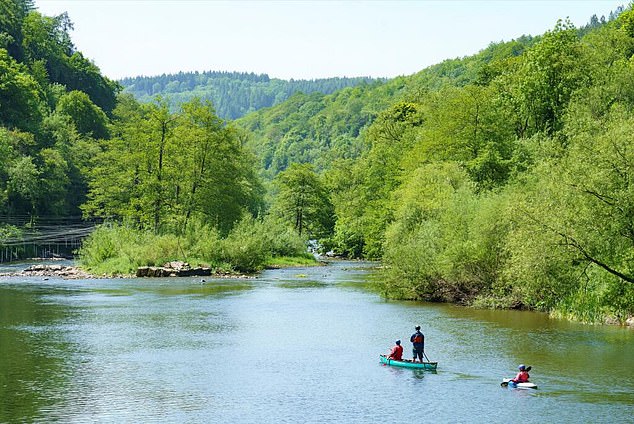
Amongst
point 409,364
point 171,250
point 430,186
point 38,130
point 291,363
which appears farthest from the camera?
point 38,130

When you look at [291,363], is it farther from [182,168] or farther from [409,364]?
[182,168]

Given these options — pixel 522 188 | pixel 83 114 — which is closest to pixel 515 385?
pixel 522 188

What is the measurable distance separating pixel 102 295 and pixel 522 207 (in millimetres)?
35187

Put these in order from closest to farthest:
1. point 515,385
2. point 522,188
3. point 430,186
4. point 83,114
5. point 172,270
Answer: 1. point 515,385
2. point 522,188
3. point 430,186
4. point 172,270
5. point 83,114

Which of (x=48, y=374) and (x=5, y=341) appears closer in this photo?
(x=48, y=374)

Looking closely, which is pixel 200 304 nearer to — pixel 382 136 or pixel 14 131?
pixel 382 136

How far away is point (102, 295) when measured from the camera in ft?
213

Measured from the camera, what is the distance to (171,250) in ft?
290

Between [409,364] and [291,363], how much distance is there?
5500 mm

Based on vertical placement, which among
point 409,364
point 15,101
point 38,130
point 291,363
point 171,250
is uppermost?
point 15,101

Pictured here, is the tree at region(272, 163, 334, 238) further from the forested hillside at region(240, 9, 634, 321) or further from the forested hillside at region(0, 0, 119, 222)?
the forested hillside at region(0, 0, 119, 222)

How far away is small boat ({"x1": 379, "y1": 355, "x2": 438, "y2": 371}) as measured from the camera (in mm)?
35500

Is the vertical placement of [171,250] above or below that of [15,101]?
below

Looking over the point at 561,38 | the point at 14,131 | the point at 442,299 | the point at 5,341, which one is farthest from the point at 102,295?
the point at 14,131
